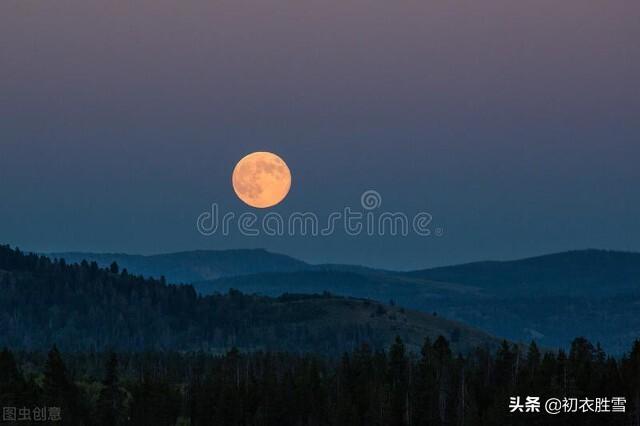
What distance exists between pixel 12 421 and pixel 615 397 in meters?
90.5

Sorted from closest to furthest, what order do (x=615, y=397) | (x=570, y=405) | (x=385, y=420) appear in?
1. (x=570, y=405)
2. (x=615, y=397)
3. (x=385, y=420)

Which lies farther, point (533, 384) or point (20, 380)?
point (20, 380)

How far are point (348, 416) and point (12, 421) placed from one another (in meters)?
56.1

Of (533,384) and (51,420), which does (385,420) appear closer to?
(533,384)

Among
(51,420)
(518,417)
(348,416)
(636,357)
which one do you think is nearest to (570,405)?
(518,417)

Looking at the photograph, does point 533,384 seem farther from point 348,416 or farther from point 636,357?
point 348,416

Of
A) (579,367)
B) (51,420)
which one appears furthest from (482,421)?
(51,420)

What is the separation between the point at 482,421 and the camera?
7298 inches

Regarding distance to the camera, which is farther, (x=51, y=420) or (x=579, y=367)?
(x=579, y=367)

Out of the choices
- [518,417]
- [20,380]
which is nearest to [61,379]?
[20,380]

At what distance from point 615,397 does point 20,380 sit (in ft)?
325

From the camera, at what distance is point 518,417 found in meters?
169

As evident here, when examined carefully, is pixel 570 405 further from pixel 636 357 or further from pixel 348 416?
pixel 348 416

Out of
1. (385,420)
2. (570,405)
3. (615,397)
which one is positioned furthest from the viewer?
(385,420)
